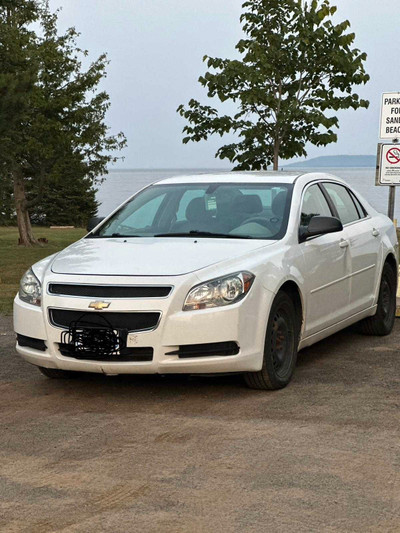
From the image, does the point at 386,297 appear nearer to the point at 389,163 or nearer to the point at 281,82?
the point at 389,163

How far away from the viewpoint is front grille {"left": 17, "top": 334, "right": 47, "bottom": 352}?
264 inches

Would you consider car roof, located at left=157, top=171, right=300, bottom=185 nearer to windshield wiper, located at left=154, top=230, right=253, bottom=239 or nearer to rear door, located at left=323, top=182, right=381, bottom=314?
rear door, located at left=323, top=182, right=381, bottom=314

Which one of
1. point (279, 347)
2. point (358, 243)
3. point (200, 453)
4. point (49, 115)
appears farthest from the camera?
point (49, 115)

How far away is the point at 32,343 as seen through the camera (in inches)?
268

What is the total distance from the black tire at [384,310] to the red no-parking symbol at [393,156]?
2869 millimetres

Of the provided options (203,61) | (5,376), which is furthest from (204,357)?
(203,61)

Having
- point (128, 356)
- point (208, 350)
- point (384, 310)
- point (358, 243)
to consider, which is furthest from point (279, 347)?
point (384, 310)

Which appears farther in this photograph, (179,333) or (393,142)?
(393,142)

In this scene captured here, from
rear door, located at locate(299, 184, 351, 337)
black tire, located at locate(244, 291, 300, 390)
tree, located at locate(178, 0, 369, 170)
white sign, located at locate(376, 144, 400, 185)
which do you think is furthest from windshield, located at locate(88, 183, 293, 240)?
tree, located at locate(178, 0, 369, 170)

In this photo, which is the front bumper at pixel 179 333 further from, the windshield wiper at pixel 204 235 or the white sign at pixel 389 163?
the white sign at pixel 389 163

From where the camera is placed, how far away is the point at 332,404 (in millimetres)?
6457

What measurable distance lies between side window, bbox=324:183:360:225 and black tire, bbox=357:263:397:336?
2.31 feet

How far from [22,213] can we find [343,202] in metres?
24.6

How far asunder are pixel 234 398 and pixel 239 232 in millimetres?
1381
